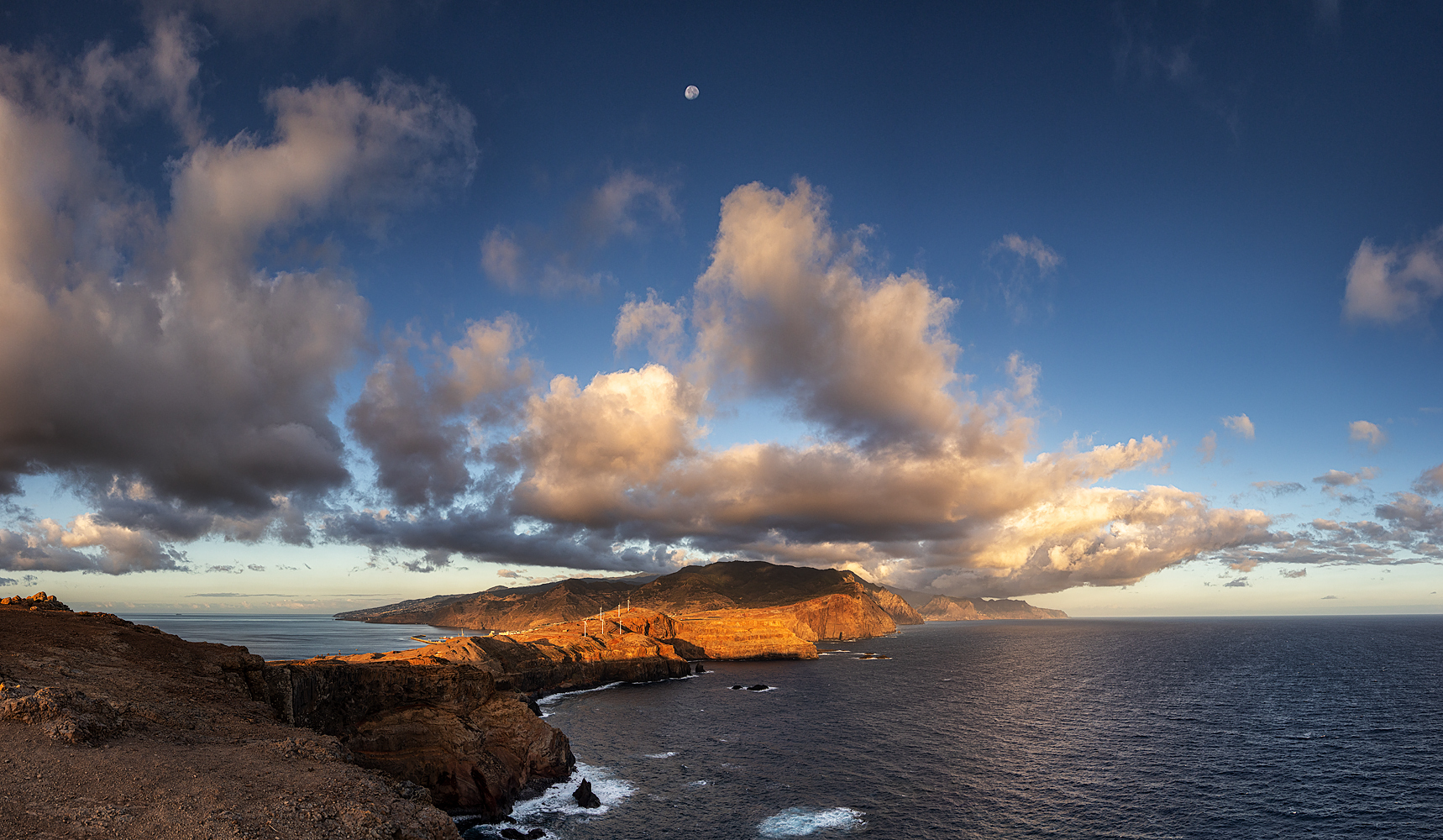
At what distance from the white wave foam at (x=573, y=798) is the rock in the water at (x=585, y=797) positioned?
0.34m

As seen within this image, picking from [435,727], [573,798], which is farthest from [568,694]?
[435,727]

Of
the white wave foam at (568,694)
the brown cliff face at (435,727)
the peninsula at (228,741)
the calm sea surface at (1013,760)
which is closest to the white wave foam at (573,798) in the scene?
the calm sea surface at (1013,760)

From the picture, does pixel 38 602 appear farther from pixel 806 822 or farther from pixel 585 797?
pixel 806 822

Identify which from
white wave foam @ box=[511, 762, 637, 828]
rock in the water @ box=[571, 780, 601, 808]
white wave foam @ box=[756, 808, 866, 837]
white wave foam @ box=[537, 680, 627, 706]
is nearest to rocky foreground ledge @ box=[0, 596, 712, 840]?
white wave foam @ box=[511, 762, 637, 828]

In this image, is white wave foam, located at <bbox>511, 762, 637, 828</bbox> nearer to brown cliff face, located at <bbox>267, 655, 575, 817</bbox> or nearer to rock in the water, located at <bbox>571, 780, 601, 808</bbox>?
rock in the water, located at <bbox>571, 780, 601, 808</bbox>

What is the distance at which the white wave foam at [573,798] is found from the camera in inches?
2068

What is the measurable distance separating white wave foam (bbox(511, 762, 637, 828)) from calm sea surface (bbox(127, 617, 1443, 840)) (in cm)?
27

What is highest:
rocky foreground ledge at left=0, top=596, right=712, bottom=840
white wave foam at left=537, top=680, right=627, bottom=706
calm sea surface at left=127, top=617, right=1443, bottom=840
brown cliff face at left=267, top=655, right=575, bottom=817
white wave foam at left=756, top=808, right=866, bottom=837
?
rocky foreground ledge at left=0, top=596, right=712, bottom=840

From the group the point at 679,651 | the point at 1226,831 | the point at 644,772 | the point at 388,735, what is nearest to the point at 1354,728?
the point at 1226,831

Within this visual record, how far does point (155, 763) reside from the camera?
936 inches

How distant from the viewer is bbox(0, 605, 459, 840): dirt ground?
2048cm

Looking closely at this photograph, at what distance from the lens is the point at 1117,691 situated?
120250 mm

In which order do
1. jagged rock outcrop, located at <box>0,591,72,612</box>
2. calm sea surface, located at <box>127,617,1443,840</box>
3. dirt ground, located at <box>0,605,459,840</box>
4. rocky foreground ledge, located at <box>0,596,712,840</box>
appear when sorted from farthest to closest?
calm sea surface, located at <box>127,617,1443,840</box> → jagged rock outcrop, located at <box>0,591,72,612</box> → rocky foreground ledge, located at <box>0,596,712,840</box> → dirt ground, located at <box>0,605,459,840</box>

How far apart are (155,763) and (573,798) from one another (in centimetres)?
3813
